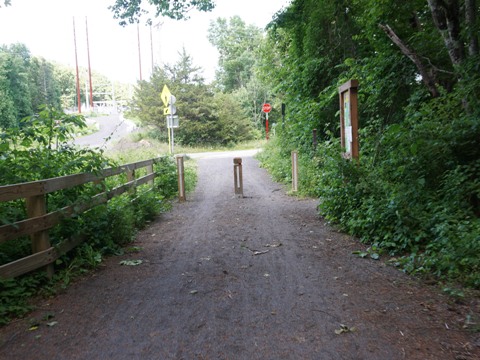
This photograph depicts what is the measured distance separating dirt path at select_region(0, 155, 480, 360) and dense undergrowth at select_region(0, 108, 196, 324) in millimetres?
248

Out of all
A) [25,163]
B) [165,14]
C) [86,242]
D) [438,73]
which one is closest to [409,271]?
[86,242]

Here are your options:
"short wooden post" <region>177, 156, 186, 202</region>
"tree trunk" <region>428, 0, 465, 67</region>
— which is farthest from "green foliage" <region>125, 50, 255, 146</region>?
"tree trunk" <region>428, 0, 465, 67</region>

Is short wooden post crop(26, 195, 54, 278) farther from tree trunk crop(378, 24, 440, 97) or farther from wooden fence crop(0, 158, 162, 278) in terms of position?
tree trunk crop(378, 24, 440, 97)

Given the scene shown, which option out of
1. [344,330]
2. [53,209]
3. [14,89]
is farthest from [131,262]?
[14,89]

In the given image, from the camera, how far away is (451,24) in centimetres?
709

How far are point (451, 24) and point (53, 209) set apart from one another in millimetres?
7140

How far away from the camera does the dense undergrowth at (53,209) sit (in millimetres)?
4070

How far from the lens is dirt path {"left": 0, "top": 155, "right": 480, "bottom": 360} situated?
292 centimetres

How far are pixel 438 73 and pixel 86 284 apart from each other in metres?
8.07

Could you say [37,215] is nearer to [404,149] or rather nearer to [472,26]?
[404,149]

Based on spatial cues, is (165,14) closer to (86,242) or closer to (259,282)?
(86,242)

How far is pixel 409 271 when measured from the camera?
448 centimetres

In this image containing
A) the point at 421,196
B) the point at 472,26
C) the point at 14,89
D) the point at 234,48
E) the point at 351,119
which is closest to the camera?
the point at 421,196

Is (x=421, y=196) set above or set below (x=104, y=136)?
below
